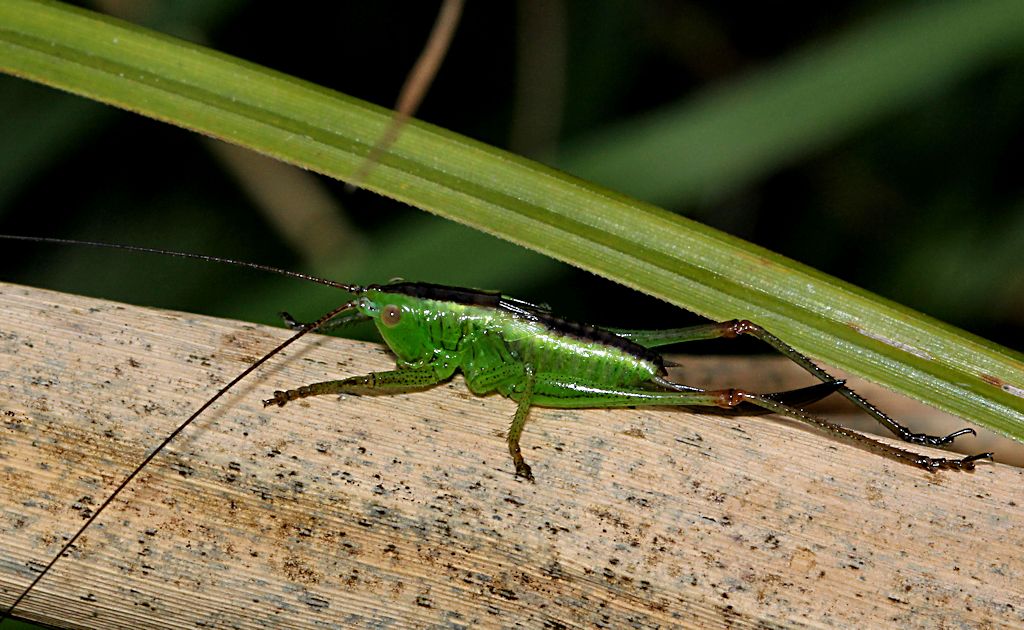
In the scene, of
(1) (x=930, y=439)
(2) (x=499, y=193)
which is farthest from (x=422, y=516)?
(1) (x=930, y=439)

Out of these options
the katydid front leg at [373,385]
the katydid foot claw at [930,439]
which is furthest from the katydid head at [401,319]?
the katydid foot claw at [930,439]

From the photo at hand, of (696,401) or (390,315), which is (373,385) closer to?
(390,315)

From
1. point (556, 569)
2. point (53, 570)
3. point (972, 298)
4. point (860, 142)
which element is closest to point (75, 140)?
point (53, 570)

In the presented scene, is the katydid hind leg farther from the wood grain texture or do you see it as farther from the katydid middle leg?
the katydid middle leg

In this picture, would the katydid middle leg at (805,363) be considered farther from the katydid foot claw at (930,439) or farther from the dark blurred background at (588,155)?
the dark blurred background at (588,155)

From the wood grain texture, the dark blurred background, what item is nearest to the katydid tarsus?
the wood grain texture

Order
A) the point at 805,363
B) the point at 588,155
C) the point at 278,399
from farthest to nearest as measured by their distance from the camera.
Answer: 1. the point at 588,155
2. the point at 805,363
3. the point at 278,399
